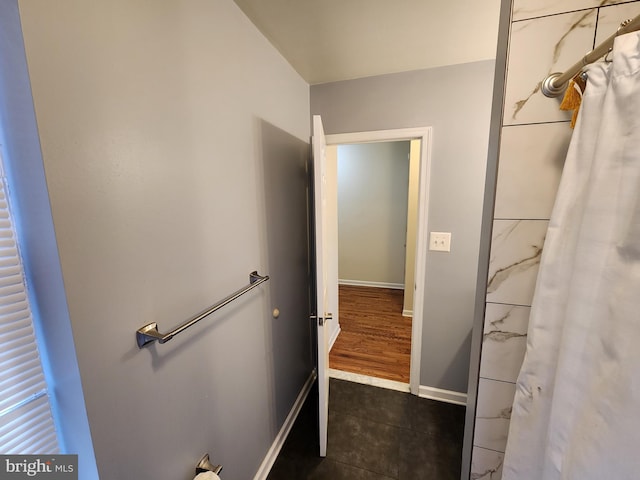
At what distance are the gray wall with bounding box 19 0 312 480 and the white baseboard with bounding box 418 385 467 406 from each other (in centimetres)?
127

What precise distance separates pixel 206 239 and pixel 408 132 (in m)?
1.49

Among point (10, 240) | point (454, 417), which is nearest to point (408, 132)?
point (10, 240)

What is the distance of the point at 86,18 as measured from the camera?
1.90 feet

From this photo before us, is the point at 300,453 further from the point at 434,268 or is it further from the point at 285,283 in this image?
the point at 434,268

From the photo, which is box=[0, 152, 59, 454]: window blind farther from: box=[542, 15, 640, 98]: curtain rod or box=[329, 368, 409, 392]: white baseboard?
box=[329, 368, 409, 392]: white baseboard

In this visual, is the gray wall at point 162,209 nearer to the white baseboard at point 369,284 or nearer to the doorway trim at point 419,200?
the doorway trim at point 419,200

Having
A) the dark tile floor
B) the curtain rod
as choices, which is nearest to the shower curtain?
the curtain rod

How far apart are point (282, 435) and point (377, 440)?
0.62 m

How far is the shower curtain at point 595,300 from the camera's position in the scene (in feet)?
1.69

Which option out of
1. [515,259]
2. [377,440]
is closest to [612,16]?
[515,259]

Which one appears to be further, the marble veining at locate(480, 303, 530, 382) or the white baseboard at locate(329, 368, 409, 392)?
the white baseboard at locate(329, 368, 409, 392)

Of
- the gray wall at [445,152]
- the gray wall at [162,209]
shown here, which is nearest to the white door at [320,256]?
the gray wall at [162,209]

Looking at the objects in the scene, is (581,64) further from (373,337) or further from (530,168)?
(373,337)

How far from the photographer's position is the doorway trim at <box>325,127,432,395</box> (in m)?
1.73
